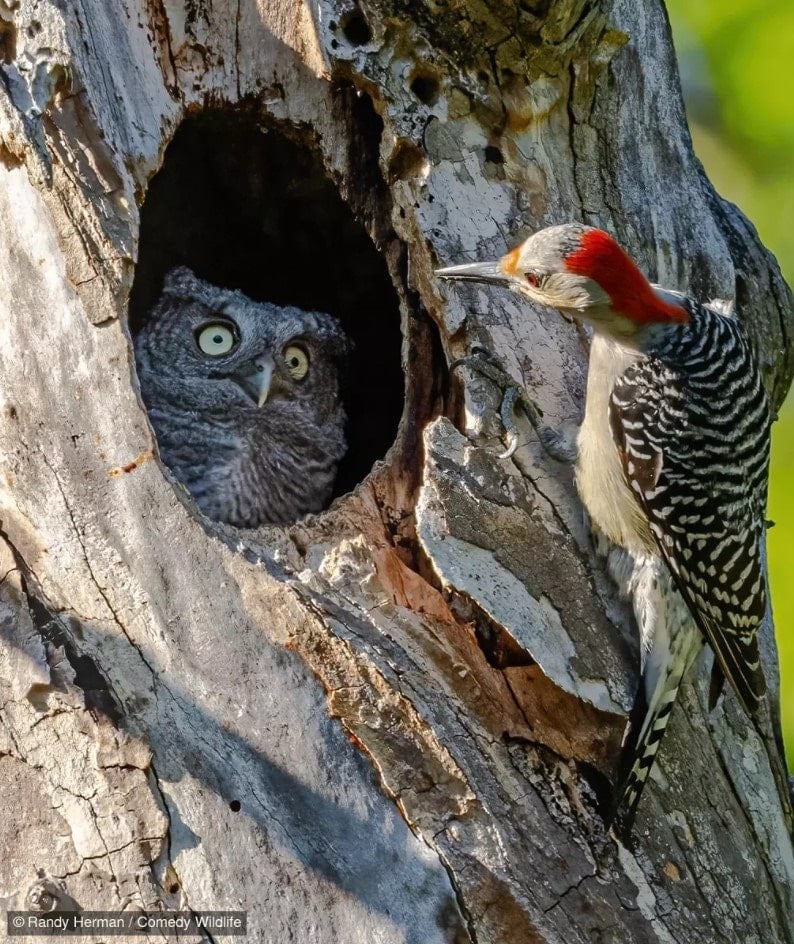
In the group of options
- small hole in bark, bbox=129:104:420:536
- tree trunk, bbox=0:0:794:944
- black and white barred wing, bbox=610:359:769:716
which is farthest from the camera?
small hole in bark, bbox=129:104:420:536

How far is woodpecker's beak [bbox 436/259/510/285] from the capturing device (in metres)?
3.03

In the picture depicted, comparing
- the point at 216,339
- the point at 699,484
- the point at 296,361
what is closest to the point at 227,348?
the point at 216,339

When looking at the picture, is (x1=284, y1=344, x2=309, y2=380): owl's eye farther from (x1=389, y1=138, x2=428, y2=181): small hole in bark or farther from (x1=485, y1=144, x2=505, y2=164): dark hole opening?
(x1=485, y1=144, x2=505, y2=164): dark hole opening

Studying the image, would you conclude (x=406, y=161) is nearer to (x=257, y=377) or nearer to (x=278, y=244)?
(x=257, y=377)

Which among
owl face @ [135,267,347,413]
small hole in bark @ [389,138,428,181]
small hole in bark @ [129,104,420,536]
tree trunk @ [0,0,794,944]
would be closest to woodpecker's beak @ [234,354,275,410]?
owl face @ [135,267,347,413]

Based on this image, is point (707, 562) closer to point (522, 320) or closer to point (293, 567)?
point (522, 320)

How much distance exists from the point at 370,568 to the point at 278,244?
2286 millimetres

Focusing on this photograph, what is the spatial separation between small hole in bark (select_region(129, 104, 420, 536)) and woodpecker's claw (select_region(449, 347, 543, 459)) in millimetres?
285

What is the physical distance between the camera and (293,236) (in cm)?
452

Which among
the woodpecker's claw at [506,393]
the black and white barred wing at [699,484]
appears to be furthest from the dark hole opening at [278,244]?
the black and white barred wing at [699,484]

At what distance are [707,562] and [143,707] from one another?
1.67m

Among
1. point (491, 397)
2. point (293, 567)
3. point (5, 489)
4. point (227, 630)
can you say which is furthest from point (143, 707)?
point (491, 397)

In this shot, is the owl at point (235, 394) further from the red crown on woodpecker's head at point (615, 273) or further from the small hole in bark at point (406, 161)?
the red crown on woodpecker's head at point (615, 273)

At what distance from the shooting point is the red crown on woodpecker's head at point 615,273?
2.98m
